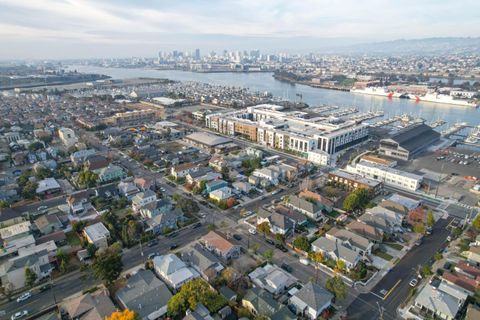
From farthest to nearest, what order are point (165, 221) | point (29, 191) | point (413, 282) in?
point (29, 191) < point (165, 221) < point (413, 282)

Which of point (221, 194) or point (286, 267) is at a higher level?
point (221, 194)

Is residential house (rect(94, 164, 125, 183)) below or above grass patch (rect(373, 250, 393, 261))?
above

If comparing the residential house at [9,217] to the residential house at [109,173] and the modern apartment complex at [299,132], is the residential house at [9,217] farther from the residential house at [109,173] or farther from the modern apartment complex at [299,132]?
the modern apartment complex at [299,132]

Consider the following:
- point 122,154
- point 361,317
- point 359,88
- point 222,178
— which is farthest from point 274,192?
point 359,88

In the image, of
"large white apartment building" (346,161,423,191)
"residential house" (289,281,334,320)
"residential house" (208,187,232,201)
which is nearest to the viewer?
"residential house" (289,281,334,320)

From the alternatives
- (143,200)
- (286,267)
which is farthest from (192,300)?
(143,200)

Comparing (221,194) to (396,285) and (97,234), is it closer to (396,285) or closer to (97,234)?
(97,234)

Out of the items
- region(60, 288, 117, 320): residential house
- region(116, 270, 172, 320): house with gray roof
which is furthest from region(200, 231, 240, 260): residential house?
region(60, 288, 117, 320): residential house

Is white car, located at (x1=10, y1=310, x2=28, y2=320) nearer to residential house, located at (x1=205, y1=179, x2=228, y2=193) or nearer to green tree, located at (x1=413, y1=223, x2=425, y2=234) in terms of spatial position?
residential house, located at (x1=205, y1=179, x2=228, y2=193)
